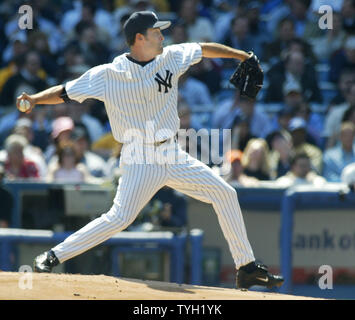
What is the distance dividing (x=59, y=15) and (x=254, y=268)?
786cm

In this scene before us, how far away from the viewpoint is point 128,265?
320 inches

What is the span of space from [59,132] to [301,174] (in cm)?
257

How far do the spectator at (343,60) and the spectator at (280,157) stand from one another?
187cm

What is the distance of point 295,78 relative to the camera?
34.8 ft

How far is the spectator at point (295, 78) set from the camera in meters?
10.6

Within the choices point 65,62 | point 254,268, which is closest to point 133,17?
point 254,268

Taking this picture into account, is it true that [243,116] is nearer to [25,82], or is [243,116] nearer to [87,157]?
[87,157]

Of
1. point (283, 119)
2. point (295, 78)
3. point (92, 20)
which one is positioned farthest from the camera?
point (92, 20)

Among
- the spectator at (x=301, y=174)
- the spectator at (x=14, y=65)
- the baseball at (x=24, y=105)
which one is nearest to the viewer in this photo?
the baseball at (x=24, y=105)

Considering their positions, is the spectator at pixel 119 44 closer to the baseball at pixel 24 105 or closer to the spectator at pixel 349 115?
the spectator at pixel 349 115

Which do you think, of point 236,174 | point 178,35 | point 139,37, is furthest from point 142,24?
point 178,35

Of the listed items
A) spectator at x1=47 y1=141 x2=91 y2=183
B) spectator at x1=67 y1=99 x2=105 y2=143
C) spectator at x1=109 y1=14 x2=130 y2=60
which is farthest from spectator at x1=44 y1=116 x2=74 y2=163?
spectator at x1=109 y1=14 x2=130 y2=60

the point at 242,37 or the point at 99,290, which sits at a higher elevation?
the point at 242,37

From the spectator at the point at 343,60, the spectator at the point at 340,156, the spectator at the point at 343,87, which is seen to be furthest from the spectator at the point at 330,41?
the spectator at the point at 340,156
